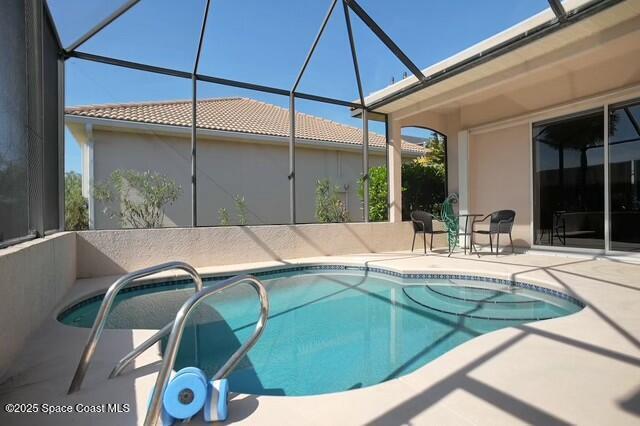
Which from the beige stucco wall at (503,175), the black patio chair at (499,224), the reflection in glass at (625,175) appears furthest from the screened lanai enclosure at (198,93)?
the reflection in glass at (625,175)

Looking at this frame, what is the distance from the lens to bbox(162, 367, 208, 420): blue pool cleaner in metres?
1.73

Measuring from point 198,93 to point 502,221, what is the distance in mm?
7081

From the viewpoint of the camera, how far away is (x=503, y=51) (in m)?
5.87

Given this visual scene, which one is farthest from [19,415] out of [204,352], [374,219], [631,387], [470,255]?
[374,219]

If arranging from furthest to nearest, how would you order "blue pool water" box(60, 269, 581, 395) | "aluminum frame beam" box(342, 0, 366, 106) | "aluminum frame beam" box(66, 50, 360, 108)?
"aluminum frame beam" box(342, 0, 366, 106) < "aluminum frame beam" box(66, 50, 360, 108) < "blue pool water" box(60, 269, 581, 395)

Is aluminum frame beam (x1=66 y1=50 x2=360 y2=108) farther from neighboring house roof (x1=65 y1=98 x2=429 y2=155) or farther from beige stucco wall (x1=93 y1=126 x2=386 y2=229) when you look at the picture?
beige stucco wall (x1=93 y1=126 x2=386 y2=229)

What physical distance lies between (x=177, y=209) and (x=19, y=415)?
24.4ft

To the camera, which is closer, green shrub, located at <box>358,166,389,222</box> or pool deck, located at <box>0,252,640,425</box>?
pool deck, located at <box>0,252,640,425</box>

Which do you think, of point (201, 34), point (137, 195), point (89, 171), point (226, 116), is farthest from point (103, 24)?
point (226, 116)

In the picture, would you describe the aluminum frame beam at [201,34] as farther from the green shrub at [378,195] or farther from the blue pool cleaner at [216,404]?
the blue pool cleaner at [216,404]

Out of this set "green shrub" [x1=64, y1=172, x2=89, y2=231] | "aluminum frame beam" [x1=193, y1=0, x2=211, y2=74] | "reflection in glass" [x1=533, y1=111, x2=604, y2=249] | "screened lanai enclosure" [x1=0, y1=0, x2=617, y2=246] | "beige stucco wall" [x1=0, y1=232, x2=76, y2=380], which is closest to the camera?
"beige stucco wall" [x1=0, y1=232, x2=76, y2=380]

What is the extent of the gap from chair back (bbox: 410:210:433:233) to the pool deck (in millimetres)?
5178

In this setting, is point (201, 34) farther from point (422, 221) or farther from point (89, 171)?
point (422, 221)

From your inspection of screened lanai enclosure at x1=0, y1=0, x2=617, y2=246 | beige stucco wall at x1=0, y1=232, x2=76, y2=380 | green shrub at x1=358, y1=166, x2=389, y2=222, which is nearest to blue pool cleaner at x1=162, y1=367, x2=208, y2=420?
beige stucco wall at x1=0, y1=232, x2=76, y2=380
